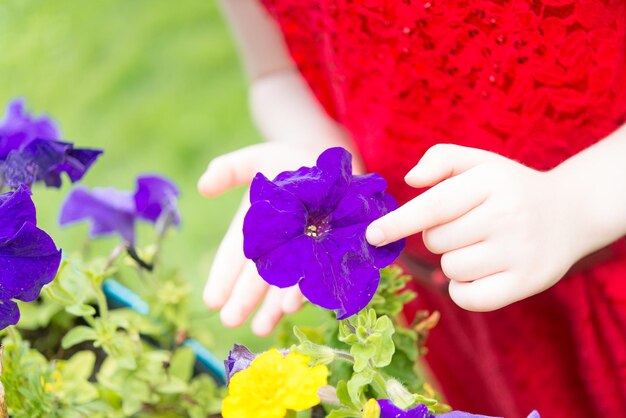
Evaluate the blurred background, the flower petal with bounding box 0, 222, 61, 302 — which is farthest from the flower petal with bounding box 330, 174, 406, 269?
the blurred background

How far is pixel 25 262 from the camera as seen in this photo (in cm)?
56

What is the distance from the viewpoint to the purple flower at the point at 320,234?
0.52 metres

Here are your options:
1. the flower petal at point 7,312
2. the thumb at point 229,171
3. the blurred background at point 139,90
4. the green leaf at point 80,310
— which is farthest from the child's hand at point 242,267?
the blurred background at point 139,90

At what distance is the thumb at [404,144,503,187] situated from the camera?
570 millimetres

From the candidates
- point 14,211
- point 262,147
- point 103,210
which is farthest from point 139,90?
point 14,211

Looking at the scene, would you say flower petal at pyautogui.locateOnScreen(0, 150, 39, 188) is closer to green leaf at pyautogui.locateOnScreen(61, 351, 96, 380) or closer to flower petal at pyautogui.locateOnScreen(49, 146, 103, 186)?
flower petal at pyautogui.locateOnScreen(49, 146, 103, 186)

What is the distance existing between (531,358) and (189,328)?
46 centimetres

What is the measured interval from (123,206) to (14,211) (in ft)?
1.09

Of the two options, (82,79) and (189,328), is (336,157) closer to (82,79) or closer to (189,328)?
(189,328)

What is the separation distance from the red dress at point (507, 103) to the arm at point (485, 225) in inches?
7.0

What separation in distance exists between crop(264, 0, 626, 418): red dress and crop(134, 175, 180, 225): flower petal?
0.79ft

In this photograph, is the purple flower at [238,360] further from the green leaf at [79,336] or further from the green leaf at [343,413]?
the green leaf at [79,336]

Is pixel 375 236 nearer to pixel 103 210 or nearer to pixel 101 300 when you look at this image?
pixel 101 300

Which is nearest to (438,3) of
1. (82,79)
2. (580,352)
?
(580,352)
